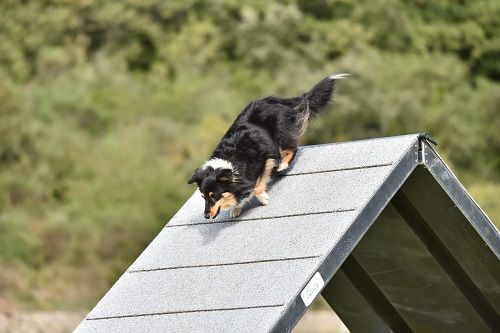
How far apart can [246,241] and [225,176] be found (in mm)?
601

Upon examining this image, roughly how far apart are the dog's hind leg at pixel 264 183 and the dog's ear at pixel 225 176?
0.46ft

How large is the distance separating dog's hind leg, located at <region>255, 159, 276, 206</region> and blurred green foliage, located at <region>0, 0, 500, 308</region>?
38.4 feet

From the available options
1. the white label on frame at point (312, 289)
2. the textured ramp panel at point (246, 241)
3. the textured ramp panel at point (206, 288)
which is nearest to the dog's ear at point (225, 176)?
the textured ramp panel at point (246, 241)

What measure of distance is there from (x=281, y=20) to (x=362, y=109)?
11.2 ft

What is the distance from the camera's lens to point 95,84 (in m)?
23.1

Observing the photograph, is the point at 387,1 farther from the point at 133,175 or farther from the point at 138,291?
the point at 138,291

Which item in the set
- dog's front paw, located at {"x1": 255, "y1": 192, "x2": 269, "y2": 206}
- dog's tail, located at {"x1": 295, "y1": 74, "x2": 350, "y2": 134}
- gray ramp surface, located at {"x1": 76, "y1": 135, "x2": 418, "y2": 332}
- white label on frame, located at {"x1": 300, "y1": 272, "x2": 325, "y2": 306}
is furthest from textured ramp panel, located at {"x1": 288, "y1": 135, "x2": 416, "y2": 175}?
white label on frame, located at {"x1": 300, "y1": 272, "x2": 325, "y2": 306}

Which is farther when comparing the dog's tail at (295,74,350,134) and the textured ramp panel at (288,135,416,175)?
the dog's tail at (295,74,350,134)

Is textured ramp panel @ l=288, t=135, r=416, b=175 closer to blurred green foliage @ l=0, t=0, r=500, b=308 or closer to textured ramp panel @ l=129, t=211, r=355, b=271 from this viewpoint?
textured ramp panel @ l=129, t=211, r=355, b=271

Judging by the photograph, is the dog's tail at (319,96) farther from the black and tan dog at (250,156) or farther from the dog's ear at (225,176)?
the dog's ear at (225,176)

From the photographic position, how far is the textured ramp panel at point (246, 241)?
4.38m

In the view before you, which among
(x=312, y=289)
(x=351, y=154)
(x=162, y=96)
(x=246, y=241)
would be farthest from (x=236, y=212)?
(x=162, y=96)

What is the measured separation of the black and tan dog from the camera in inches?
204

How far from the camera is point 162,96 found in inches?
905
